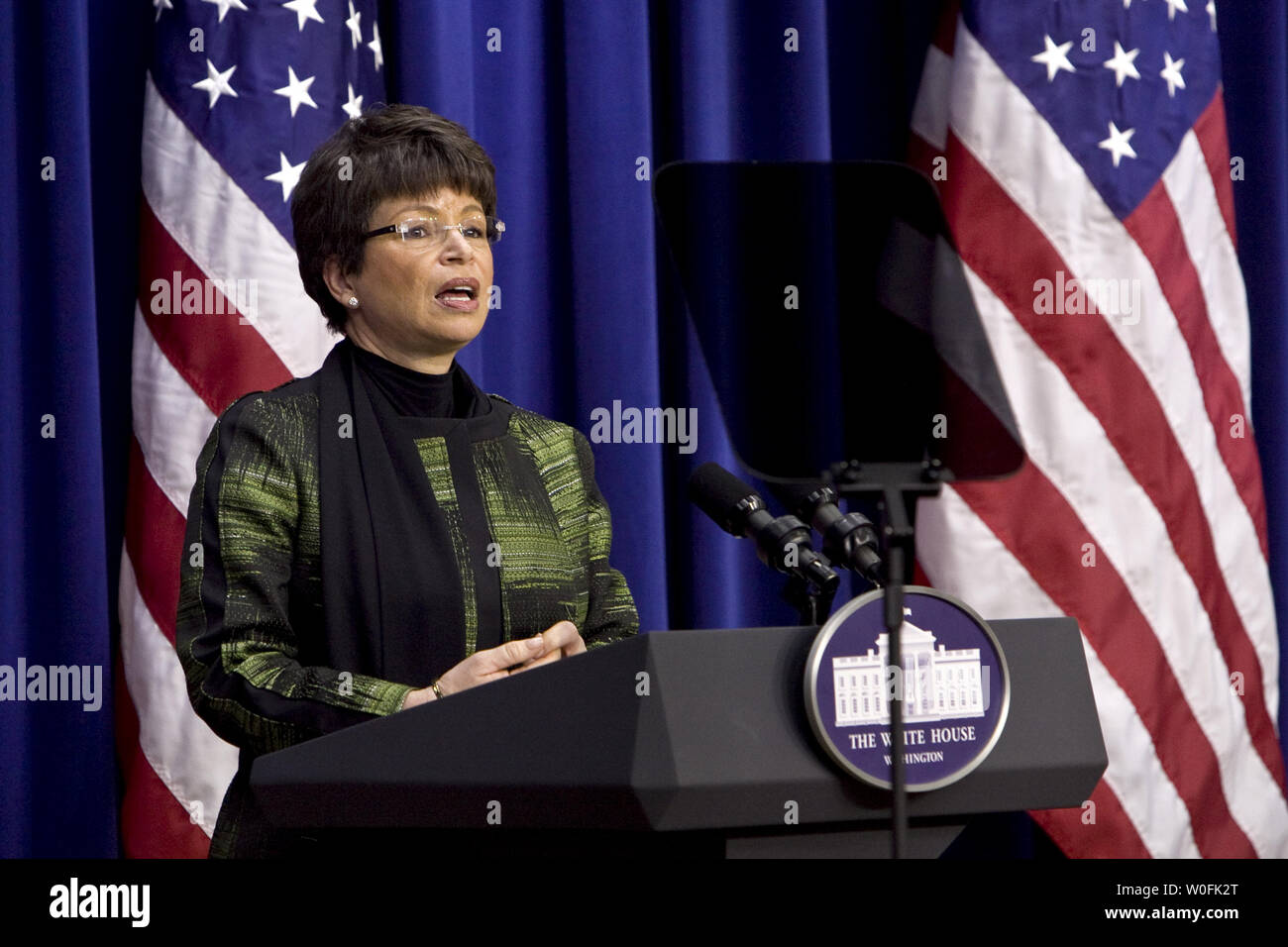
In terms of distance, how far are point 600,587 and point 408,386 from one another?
0.30 metres

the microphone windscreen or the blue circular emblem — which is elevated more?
the microphone windscreen

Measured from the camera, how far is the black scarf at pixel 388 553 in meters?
1.25

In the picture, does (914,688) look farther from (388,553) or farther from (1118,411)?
(1118,411)

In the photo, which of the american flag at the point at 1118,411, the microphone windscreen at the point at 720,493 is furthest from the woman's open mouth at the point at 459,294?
the american flag at the point at 1118,411

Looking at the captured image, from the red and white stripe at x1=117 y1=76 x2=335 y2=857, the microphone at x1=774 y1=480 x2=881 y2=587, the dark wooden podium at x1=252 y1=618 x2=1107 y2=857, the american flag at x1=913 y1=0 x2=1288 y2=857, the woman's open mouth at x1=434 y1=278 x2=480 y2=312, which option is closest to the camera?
the dark wooden podium at x1=252 y1=618 x2=1107 y2=857

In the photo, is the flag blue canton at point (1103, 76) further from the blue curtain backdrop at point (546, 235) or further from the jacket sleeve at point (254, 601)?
the jacket sleeve at point (254, 601)

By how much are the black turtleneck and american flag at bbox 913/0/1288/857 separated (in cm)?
111

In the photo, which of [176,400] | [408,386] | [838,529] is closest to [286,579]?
[408,386]

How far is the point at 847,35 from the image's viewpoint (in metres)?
2.58

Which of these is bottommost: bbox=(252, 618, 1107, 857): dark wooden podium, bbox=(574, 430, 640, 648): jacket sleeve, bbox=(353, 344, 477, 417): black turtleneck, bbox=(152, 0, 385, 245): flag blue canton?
bbox=(252, 618, 1107, 857): dark wooden podium

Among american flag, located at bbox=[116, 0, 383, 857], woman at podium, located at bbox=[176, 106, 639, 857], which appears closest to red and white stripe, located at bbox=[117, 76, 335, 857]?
american flag, located at bbox=[116, 0, 383, 857]

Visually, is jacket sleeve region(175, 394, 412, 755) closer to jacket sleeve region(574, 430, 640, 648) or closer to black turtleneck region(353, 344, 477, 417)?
black turtleneck region(353, 344, 477, 417)

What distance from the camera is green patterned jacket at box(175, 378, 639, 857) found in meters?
1.10

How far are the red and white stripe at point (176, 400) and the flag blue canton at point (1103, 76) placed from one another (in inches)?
50.3
